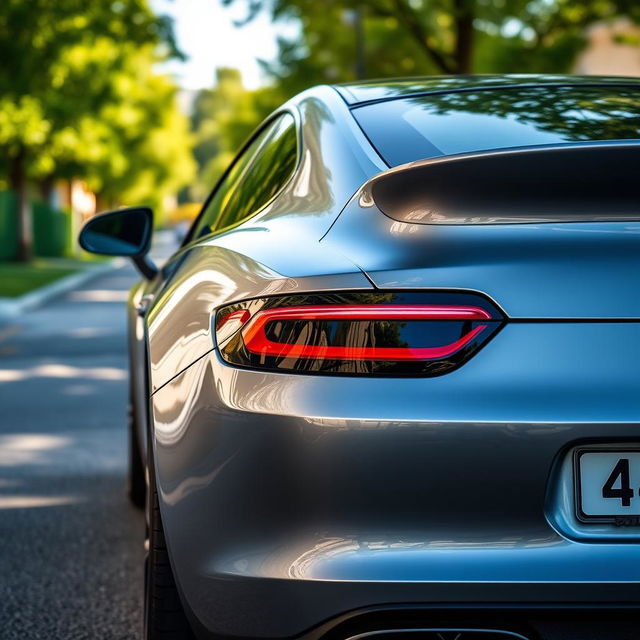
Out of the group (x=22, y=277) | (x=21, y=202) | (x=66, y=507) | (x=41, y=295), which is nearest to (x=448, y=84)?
(x=66, y=507)

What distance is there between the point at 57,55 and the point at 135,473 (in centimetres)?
2021

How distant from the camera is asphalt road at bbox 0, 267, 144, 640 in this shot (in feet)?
12.4

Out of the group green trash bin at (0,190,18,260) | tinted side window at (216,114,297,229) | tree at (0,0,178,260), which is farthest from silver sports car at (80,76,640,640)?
green trash bin at (0,190,18,260)

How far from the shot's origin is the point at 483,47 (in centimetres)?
2408

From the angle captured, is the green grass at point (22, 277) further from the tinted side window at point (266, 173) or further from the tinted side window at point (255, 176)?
the tinted side window at point (266, 173)

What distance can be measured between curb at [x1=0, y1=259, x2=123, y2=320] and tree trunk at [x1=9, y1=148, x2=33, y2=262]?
2321 mm

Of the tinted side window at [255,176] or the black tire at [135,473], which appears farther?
the black tire at [135,473]

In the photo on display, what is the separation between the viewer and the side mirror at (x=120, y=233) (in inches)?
161

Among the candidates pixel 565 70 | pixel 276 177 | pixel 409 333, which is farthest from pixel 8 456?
pixel 565 70

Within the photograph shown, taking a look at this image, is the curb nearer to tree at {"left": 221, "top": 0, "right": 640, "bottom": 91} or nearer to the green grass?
the green grass

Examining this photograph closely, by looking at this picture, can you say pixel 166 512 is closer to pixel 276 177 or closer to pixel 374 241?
pixel 374 241

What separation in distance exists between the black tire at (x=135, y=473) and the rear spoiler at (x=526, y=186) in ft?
8.37

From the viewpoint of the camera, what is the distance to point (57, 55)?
23.7 meters

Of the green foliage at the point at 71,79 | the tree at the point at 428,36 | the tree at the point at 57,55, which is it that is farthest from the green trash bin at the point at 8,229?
the tree at the point at 428,36
